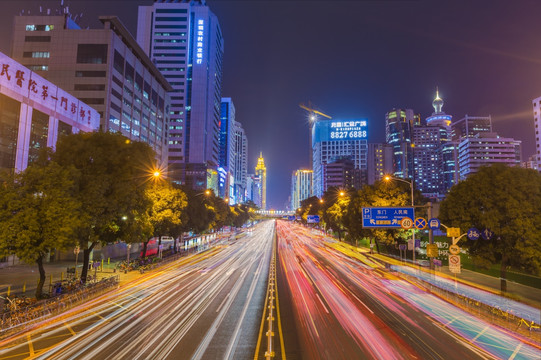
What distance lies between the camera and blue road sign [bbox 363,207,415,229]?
33875 millimetres

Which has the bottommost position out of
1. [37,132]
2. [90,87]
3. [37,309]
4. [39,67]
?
[37,309]

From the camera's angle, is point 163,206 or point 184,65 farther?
point 184,65

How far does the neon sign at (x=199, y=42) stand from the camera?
541 ft

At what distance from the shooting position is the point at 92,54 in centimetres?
7950

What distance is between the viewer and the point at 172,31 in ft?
539

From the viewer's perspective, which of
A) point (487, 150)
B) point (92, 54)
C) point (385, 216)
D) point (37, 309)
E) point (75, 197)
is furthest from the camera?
point (487, 150)

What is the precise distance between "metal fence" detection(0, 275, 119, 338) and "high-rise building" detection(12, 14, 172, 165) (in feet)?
207

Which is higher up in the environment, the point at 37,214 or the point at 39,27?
the point at 39,27

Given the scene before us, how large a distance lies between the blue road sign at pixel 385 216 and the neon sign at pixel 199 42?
15314cm

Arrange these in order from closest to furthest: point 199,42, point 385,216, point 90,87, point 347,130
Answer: point 385,216, point 90,87, point 347,130, point 199,42

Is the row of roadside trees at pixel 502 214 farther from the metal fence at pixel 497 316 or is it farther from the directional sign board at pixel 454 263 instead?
the metal fence at pixel 497 316

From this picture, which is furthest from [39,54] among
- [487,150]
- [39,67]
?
[487,150]

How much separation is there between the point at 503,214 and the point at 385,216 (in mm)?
11729

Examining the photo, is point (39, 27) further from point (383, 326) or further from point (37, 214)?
point (383, 326)
